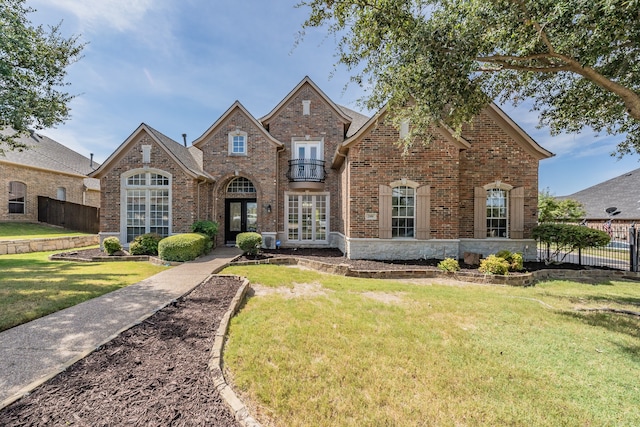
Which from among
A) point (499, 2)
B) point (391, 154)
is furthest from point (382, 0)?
point (391, 154)

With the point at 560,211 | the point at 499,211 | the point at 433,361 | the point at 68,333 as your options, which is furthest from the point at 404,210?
the point at 560,211

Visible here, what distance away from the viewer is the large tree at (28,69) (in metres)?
7.77

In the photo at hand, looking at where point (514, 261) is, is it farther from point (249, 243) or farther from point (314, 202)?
point (249, 243)

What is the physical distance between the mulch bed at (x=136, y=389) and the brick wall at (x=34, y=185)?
72.6 feet

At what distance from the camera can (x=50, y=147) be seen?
2212 cm

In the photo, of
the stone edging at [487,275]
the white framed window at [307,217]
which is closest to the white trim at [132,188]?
the stone edging at [487,275]

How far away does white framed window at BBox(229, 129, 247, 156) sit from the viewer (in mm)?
13680

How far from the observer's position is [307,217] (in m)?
14.2

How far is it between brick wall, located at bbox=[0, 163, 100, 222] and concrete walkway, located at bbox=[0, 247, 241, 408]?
1901 centimetres

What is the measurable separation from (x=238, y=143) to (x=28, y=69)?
7.70m

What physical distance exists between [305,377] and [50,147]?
30.8m

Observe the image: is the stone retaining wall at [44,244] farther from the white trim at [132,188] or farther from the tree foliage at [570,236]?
the tree foliage at [570,236]

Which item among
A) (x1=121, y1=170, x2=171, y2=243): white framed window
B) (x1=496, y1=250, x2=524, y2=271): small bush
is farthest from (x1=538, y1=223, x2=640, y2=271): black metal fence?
(x1=121, y1=170, x2=171, y2=243): white framed window

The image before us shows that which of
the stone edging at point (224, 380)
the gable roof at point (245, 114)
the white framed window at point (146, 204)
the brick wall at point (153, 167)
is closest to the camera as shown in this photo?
the stone edging at point (224, 380)
